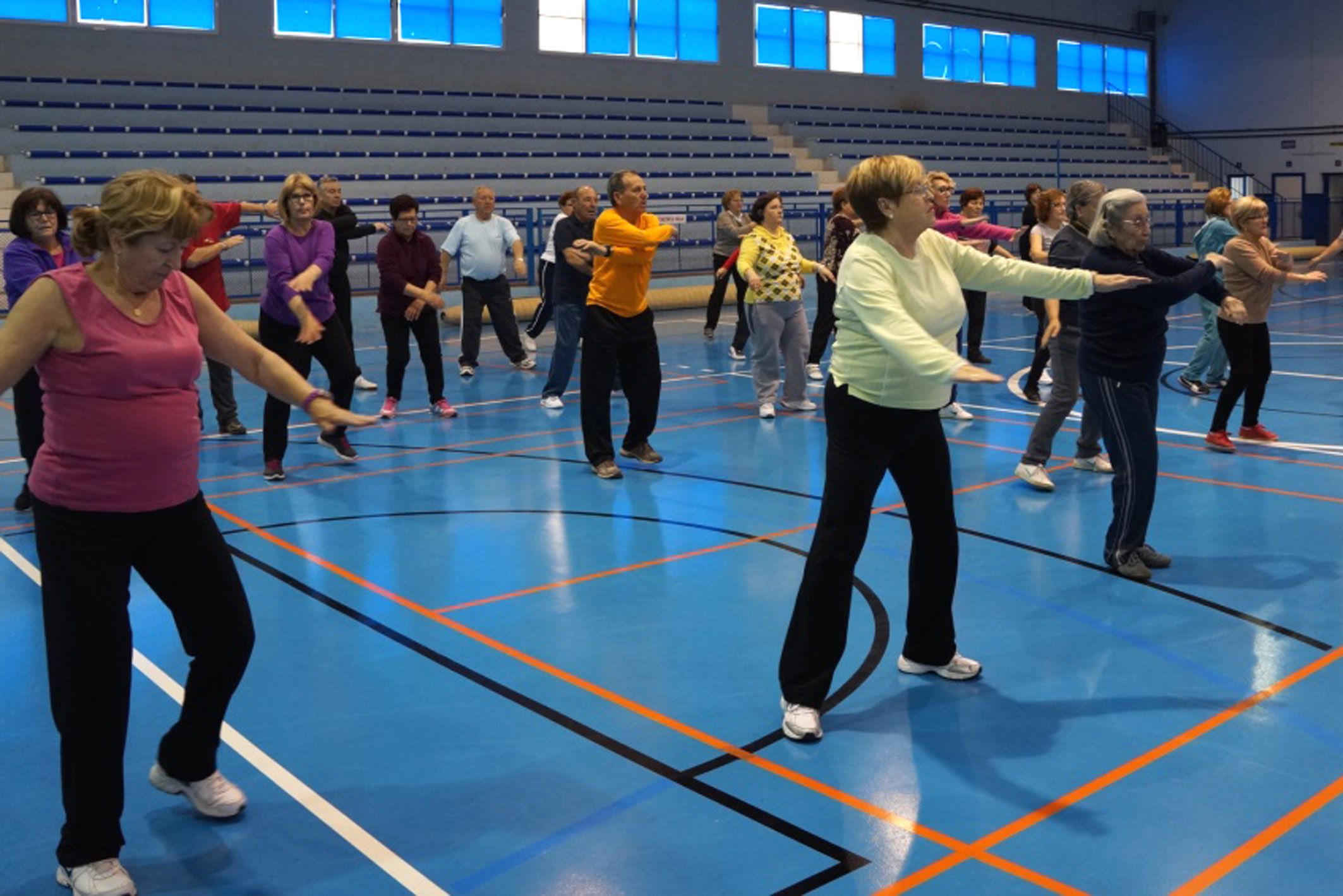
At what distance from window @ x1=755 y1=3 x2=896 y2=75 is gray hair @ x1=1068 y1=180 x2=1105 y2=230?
2437 centimetres

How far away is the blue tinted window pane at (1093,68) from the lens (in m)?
36.3

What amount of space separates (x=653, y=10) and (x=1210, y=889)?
27024mm

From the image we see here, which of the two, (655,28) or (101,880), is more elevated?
(655,28)

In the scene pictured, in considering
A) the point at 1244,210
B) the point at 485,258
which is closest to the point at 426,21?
the point at 485,258

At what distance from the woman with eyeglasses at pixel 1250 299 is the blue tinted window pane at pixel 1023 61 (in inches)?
1114

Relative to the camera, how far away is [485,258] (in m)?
12.1

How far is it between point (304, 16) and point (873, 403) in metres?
22.1

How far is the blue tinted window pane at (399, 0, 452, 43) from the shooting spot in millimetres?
24531

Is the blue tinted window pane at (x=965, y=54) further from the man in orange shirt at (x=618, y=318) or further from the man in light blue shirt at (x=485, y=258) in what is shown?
the man in orange shirt at (x=618, y=318)

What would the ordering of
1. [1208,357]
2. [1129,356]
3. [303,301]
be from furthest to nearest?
[1208,357] → [303,301] → [1129,356]

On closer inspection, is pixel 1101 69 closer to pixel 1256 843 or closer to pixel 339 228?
pixel 339 228

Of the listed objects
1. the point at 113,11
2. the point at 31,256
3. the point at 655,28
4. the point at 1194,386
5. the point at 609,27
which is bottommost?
the point at 1194,386

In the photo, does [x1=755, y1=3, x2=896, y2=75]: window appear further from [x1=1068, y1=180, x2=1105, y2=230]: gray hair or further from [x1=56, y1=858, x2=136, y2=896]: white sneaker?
[x1=56, y1=858, x2=136, y2=896]: white sneaker

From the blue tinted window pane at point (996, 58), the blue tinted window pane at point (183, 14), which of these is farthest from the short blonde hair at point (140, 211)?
the blue tinted window pane at point (996, 58)
